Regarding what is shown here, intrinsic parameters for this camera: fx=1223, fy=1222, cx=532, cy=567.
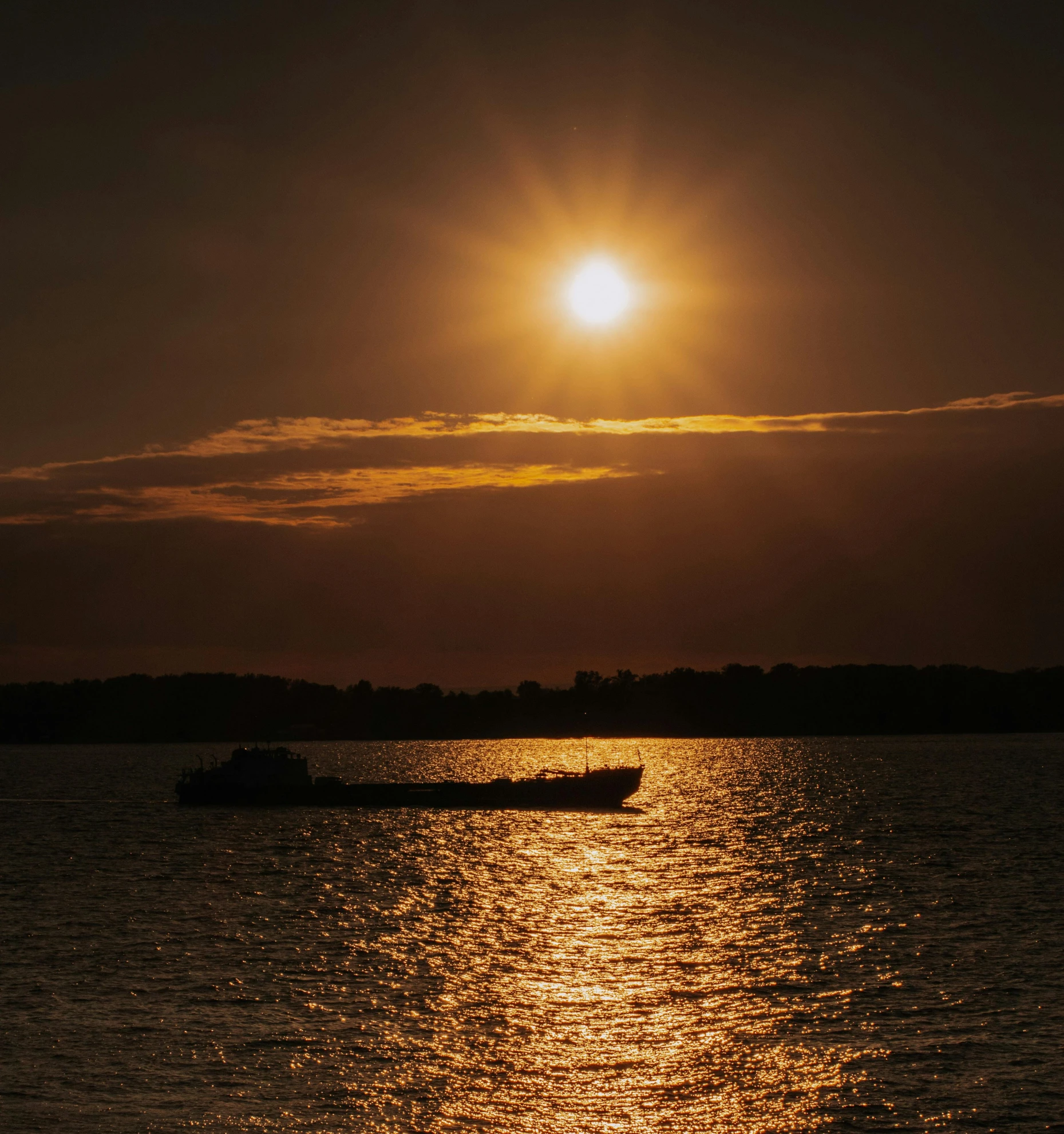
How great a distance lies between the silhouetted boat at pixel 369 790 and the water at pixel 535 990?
4533 centimetres

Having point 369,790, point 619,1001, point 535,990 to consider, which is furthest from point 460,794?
point 619,1001

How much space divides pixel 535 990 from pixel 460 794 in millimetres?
102238

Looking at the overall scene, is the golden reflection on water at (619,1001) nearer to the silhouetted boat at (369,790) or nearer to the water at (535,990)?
the water at (535,990)

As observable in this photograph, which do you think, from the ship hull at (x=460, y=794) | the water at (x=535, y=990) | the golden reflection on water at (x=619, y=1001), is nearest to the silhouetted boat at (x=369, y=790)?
the ship hull at (x=460, y=794)

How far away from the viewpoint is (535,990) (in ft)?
151

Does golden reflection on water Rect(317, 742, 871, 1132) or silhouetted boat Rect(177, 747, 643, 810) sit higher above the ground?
silhouetted boat Rect(177, 747, 643, 810)

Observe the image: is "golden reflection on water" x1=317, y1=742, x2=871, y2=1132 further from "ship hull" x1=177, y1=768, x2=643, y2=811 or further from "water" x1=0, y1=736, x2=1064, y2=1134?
"ship hull" x1=177, y1=768, x2=643, y2=811

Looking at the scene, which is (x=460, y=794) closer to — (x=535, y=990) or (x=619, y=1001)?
(x=535, y=990)

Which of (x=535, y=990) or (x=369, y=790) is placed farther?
(x=369, y=790)

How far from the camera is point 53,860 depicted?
308ft

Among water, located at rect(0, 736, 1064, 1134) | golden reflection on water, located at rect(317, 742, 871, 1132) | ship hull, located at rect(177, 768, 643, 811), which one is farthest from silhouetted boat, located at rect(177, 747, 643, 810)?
golden reflection on water, located at rect(317, 742, 871, 1132)

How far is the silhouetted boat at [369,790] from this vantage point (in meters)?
143

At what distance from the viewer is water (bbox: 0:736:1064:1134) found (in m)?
32.7

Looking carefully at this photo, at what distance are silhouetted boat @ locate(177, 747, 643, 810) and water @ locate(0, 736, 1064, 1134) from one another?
149 ft
